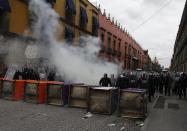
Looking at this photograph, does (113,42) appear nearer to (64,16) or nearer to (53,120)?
(64,16)

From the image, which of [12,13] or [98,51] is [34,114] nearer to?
[12,13]

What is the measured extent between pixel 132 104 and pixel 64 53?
42.6 feet

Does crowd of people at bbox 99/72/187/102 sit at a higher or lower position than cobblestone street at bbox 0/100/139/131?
higher

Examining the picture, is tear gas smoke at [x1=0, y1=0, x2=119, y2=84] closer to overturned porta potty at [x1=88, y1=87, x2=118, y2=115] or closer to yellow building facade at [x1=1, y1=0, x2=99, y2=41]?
yellow building facade at [x1=1, y1=0, x2=99, y2=41]

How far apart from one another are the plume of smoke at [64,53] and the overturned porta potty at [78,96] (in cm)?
826

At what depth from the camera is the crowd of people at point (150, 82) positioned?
1736 cm

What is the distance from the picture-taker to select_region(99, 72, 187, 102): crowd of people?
1736cm

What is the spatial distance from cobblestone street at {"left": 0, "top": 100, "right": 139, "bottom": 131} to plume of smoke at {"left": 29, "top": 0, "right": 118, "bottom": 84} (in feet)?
30.2

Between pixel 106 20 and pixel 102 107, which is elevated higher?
pixel 106 20

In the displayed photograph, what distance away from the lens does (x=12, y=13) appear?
65.7 feet

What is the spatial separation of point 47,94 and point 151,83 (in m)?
7.17

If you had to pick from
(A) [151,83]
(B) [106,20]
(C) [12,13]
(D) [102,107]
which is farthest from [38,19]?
(B) [106,20]

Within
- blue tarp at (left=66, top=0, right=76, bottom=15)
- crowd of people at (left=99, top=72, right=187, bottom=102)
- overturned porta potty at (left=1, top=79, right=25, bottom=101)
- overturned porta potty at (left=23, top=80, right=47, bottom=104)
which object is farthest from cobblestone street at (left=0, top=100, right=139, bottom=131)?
blue tarp at (left=66, top=0, right=76, bottom=15)

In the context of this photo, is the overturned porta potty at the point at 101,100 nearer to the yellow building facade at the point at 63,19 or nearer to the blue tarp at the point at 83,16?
the yellow building facade at the point at 63,19
